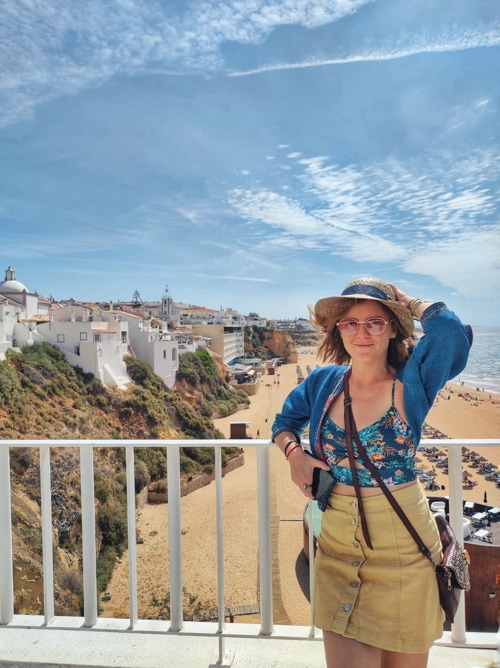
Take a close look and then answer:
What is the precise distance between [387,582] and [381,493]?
230 mm

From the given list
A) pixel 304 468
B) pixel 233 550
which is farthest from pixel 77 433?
pixel 304 468

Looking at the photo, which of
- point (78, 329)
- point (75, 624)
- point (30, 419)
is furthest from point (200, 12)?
point (78, 329)

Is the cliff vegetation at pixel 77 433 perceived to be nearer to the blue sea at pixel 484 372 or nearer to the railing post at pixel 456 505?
the railing post at pixel 456 505

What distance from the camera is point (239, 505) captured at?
1359cm

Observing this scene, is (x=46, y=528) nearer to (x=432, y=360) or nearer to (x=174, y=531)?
(x=174, y=531)

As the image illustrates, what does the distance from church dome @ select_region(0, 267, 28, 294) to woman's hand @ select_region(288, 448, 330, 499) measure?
37241mm

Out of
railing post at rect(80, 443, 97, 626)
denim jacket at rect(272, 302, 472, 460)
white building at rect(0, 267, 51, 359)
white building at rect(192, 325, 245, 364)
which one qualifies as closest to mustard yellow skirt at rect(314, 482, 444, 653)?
denim jacket at rect(272, 302, 472, 460)

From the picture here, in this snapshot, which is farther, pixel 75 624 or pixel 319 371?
pixel 75 624

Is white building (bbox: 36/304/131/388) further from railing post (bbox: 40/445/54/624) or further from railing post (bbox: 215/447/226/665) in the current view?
railing post (bbox: 215/447/226/665)

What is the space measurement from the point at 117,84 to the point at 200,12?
33.3ft

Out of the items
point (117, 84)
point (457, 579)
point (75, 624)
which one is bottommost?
point (75, 624)

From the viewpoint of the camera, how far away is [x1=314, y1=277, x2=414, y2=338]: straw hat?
1121 millimetres

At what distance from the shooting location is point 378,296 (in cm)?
113

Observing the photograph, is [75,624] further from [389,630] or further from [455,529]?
A: [455,529]
